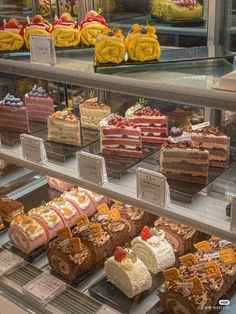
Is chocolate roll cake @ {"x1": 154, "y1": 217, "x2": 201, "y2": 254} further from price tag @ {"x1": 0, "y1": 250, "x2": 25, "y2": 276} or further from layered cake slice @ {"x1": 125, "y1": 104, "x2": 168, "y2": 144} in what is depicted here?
price tag @ {"x1": 0, "y1": 250, "x2": 25, "y2": 276}

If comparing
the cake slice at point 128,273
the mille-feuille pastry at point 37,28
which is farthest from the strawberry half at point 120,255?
the mille-feuille pastry at point 37,28

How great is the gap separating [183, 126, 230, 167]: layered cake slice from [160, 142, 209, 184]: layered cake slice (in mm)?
80

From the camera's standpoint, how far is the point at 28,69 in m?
1.66

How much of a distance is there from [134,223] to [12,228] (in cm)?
58

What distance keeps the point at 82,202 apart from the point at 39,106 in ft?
1.68

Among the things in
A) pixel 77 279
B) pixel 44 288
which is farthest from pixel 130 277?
pixel 44 288

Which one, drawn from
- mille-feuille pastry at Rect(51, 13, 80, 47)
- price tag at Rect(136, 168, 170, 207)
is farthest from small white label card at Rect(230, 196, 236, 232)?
mille-feuille pastry at Rect(51, 13, 80, 47)

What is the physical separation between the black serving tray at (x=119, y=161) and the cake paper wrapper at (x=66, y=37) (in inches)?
16.8

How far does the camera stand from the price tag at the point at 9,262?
208cm

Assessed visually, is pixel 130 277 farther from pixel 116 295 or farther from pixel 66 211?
pixel 66 211

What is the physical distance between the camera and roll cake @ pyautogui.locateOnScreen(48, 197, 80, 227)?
2.26 m

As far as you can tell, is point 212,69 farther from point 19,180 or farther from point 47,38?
point 19,180

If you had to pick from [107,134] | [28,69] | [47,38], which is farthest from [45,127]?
[47,38]

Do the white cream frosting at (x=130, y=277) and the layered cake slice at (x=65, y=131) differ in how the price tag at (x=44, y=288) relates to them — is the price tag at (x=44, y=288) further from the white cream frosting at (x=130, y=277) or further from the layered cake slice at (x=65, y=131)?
the layered cake slice at (x=65, y=131)
